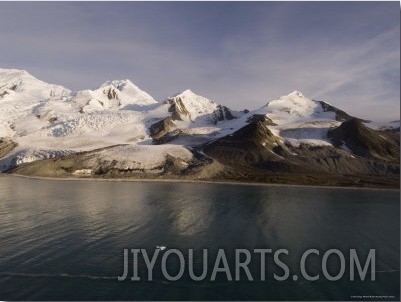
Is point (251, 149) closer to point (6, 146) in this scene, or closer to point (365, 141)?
point (365, 141)

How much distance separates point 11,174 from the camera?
474ft

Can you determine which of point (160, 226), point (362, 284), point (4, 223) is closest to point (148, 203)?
point (160, 226)

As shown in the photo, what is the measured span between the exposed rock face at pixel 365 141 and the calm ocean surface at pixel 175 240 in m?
97.8

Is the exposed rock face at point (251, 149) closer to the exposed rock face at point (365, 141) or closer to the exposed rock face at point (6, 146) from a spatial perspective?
the exposed rock face at point (365, 141)

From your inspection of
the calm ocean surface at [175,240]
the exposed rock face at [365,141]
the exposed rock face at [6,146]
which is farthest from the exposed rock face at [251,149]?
the exposed rock face at [6,146]

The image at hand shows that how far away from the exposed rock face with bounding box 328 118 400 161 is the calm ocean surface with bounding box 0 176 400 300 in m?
97.8

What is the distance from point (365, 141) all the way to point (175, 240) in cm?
15437

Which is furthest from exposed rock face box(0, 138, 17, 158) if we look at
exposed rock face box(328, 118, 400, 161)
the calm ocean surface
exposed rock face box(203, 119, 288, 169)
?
exposed rock face box(328, 118, 400, 161)

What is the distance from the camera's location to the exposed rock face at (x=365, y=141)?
6831 inches

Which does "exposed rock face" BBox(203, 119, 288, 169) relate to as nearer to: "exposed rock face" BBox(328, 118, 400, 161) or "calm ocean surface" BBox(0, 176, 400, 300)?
"exposed rock face" BBox(328, 118, 400, 161)

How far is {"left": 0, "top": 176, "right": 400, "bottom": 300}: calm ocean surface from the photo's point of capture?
96.2ft

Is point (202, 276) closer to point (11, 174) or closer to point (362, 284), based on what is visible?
point (362, 284)

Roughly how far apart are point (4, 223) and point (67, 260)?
18.4m

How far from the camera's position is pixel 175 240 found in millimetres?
43656
